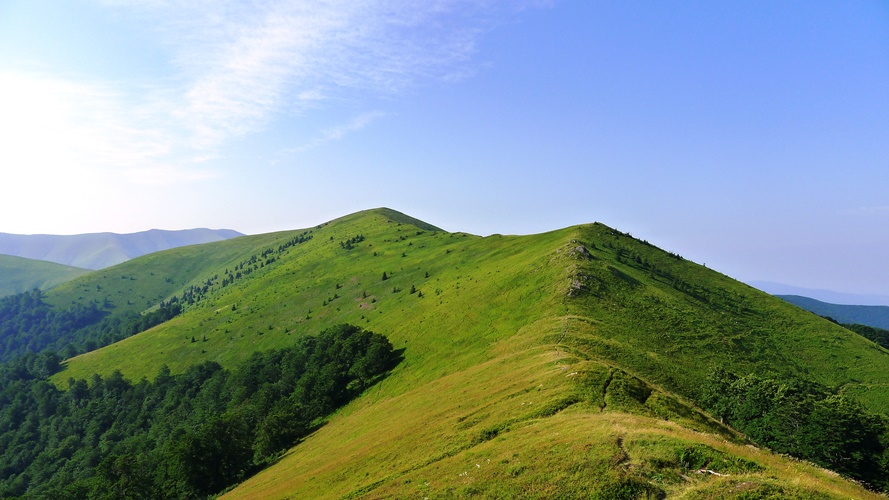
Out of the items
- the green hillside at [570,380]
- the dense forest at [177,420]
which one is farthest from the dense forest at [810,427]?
the dense forest at [177,420]

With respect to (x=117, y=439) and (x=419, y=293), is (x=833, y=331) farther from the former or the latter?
(x=117, y=439)

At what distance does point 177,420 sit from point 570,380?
136 m

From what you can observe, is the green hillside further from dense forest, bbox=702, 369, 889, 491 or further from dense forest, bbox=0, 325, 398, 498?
dense forest, bbox=0, 325, 398, 498

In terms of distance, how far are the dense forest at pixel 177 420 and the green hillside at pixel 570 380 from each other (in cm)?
1002

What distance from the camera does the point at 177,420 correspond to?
13200cm

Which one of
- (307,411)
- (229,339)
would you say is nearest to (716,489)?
(307,411)

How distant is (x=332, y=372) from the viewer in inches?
4163

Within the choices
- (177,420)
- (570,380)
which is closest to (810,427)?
(570,380)

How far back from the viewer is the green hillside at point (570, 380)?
25438 mm

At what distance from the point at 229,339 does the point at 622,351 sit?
6825 inches

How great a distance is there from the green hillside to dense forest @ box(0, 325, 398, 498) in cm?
Answer: 1002

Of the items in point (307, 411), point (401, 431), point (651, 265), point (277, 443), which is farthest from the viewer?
point (651, 265)

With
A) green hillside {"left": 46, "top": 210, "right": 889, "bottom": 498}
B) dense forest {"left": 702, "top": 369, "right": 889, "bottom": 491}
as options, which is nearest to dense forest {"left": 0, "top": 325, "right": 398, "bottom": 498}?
green hillside {"left": 46, "top": 210, "right": 889, "bottom": 498}

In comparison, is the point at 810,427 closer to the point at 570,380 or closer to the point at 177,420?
the point at 570,380
